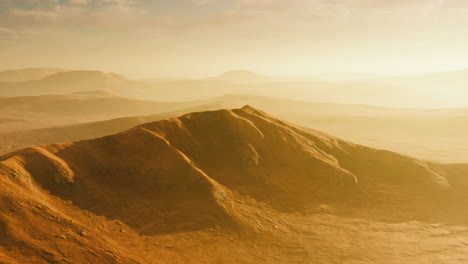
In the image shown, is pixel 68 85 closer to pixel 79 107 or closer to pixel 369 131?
pixel 79 107

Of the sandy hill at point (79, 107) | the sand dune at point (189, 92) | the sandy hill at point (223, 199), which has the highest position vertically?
the sand dune at point (189, 92)

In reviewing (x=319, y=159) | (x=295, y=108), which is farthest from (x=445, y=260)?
(x=295, y=108)

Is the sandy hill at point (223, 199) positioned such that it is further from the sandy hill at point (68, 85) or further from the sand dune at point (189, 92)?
the sandy hill at point (68, 85)

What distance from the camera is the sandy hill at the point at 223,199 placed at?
1173cm

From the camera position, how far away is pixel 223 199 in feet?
54.2

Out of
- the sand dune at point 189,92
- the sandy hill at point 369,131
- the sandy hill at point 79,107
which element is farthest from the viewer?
the sand dune at point 189,92

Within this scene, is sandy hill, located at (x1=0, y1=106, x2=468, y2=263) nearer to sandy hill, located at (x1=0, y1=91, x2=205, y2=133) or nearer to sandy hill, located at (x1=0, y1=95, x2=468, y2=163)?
sandy hill, located at (x1=0, y1=95, x2=468, y2=163)

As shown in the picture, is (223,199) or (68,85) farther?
(68,85)

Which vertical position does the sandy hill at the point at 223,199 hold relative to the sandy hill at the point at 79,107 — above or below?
below

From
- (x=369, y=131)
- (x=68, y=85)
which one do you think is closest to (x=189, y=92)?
(x=68, y=85)

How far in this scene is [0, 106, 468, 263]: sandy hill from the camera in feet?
38.5

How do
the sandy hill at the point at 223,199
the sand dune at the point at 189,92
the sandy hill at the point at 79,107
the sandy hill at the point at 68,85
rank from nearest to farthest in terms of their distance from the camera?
the sandy hill at the point at 223,199, the sandy hill at the point at 79,107, the sand dune at the point at 189,92, the sandy hill at the point at 68,85

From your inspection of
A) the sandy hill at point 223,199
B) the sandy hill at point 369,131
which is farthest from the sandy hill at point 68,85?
the sandy hill at point 223,199

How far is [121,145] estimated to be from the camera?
732 inches
